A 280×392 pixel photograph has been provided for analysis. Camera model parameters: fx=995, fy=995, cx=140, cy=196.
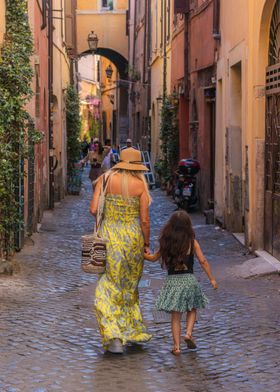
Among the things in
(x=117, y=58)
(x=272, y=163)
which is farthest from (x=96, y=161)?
(x=117, y=58)

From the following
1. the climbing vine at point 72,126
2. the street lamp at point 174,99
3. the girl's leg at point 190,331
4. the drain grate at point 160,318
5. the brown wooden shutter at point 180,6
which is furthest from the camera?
the climbing vine at point 72,126

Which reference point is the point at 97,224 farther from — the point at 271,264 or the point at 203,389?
the point at 271,264

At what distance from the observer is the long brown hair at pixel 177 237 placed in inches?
295

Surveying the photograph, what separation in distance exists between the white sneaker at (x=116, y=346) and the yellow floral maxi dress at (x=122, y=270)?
82 mm

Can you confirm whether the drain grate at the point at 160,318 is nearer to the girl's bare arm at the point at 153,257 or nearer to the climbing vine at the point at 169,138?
the girl's bare arm at the point at 153,257

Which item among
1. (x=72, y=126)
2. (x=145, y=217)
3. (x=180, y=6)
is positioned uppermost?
(x=180, y=6)

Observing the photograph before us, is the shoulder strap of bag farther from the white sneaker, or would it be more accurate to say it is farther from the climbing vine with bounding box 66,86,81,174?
Answer: the climbing vine with bounding box 66,86,81,174

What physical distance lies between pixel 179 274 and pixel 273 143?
17.2ft

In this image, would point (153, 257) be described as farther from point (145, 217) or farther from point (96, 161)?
point (96, 161)

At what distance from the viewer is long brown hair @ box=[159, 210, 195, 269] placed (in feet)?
24.6

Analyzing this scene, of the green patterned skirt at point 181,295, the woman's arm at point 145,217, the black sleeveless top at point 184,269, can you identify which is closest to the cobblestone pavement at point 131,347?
the green patterned skirt at point 181,295

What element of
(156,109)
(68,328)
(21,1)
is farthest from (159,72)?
(68,328)

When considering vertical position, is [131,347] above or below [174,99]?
below

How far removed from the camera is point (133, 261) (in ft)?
25.2
